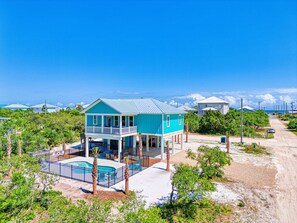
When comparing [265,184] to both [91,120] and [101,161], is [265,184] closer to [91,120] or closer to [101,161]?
[101,161]

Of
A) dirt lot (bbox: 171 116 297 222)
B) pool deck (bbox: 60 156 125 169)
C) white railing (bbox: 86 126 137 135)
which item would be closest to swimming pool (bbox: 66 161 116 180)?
pool deck (bbox: 60 156 125 169)

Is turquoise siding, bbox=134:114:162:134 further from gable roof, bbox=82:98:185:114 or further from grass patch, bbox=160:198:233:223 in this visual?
grass patch, bbox=160:198:233:223

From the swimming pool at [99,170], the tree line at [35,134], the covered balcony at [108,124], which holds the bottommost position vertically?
the swimming pool at [99,170]

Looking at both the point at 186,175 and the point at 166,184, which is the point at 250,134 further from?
the point at 186,175

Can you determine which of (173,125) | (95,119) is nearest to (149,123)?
(173,125)

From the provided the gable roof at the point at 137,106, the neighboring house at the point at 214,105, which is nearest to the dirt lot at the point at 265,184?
the gable roof at the point at 137,106

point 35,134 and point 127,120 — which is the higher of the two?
point 127,120

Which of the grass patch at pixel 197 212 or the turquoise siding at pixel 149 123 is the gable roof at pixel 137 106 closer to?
the turquoise siding at pixel 149 123

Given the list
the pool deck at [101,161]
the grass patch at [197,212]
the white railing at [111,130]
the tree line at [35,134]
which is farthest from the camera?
the white railing at [111,130]
